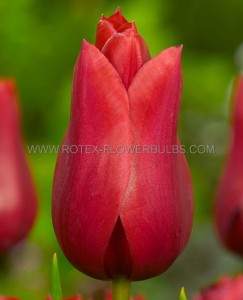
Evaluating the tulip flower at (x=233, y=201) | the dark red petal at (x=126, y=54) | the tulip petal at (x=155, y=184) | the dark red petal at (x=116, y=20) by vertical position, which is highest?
the dark red petal at (x=116, y=20)

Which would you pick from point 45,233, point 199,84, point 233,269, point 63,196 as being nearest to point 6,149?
point 63,196

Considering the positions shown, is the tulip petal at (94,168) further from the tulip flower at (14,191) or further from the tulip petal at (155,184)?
the tulip flower at (14,191)

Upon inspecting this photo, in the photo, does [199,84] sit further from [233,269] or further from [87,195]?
[87,195]

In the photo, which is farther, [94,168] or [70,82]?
[70,82]

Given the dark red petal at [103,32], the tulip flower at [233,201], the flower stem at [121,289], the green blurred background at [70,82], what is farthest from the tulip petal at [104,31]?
the green blurred background at [70,82]

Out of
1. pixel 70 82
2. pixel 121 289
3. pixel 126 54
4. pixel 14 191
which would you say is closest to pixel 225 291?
pixel 121 289

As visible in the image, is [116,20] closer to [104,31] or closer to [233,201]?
[104,31]

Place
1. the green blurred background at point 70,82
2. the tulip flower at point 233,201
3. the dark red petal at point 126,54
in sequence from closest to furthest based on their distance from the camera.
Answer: the dark red petal at point 126,54, the tulip flower at point 233,201, the green blurred background at point 70,82
